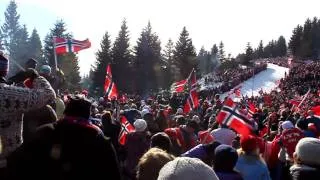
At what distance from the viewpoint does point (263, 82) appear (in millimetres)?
62031

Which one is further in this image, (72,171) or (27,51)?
(27,51)

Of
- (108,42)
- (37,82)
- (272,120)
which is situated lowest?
(272,120)

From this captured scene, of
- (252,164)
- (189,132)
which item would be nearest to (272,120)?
(189,132)

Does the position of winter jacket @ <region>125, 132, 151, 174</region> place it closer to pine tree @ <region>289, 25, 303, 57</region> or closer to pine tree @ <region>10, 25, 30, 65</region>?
pine tree @ <region>10, 25, 30, 65</region>

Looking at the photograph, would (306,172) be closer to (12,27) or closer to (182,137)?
(182,137)

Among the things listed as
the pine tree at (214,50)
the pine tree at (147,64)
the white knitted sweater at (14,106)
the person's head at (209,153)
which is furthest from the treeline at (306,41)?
the white knitted sweater at (14,106)

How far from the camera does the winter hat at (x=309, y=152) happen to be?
5.22m

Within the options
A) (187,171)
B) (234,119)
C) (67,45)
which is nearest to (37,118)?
(187,171)

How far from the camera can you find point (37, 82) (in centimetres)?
453

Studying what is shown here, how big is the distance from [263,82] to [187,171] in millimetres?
60555

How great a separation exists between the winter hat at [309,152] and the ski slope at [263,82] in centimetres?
4640

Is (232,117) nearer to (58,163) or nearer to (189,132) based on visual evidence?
(189,132)

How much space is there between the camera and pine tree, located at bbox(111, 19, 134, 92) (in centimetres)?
6247

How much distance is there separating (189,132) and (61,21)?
61.7 meters
